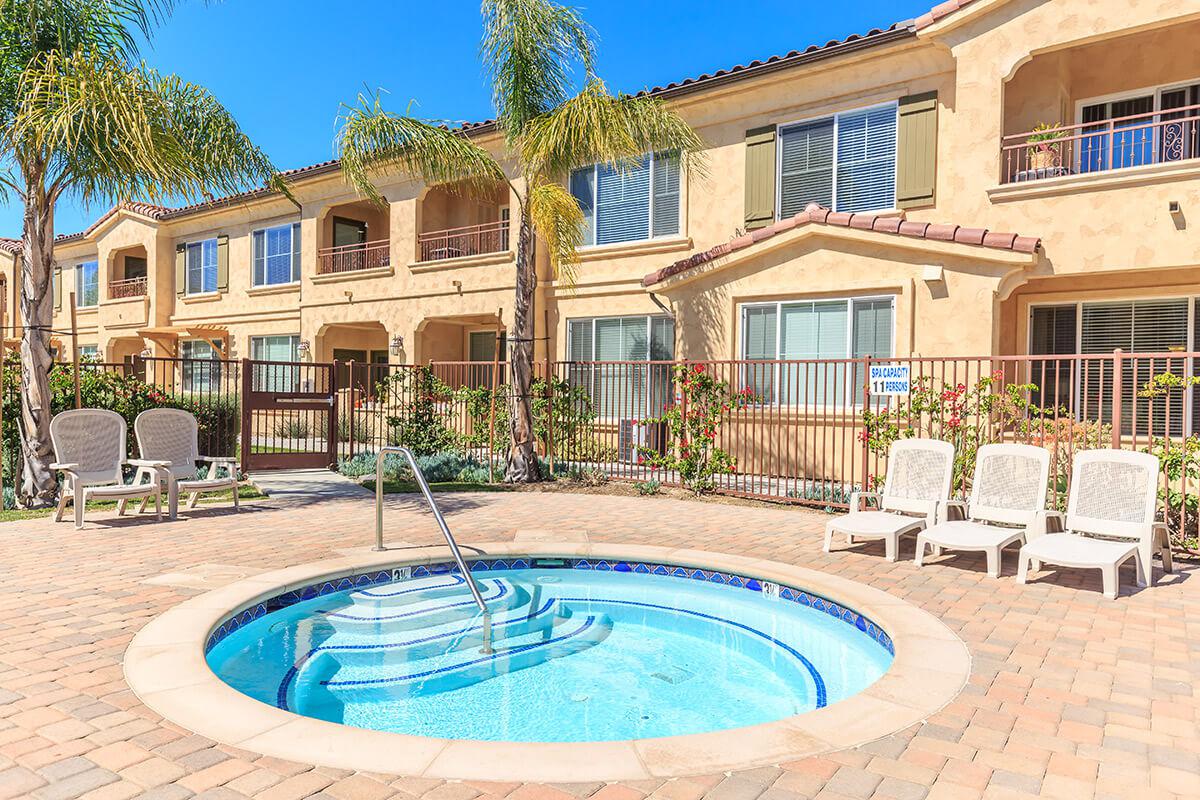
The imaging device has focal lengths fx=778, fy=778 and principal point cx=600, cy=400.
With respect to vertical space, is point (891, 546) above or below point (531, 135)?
below

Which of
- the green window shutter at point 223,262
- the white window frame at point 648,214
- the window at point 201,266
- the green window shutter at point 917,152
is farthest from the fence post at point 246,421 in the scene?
the window at point 201,266

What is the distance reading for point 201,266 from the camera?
2961 cm

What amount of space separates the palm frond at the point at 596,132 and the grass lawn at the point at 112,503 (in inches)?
283

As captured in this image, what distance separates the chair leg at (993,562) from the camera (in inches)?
290

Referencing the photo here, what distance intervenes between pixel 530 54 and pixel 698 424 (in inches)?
276

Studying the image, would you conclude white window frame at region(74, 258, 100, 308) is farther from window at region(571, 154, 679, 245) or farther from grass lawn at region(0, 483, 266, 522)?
grass lawn at region(0, 483, 266, 522)

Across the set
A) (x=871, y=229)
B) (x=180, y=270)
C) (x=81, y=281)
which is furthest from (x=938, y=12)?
(x=81, y=281)

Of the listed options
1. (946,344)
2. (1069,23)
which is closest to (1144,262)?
(946,344)

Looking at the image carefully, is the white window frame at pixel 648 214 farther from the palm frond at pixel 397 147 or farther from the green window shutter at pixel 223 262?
the green window shutter at pixel 223 262

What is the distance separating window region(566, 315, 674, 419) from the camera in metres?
16.4

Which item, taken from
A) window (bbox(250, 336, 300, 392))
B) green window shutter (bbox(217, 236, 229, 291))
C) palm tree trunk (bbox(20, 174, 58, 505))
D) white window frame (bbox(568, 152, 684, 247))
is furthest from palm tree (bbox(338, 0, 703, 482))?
green window shutter (bbox(217, 236, 229, 291))

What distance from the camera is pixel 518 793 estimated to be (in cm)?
331

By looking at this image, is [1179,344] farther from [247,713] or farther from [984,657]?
[247,713]

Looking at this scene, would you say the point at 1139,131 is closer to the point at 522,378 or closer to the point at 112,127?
the point at 522,378
